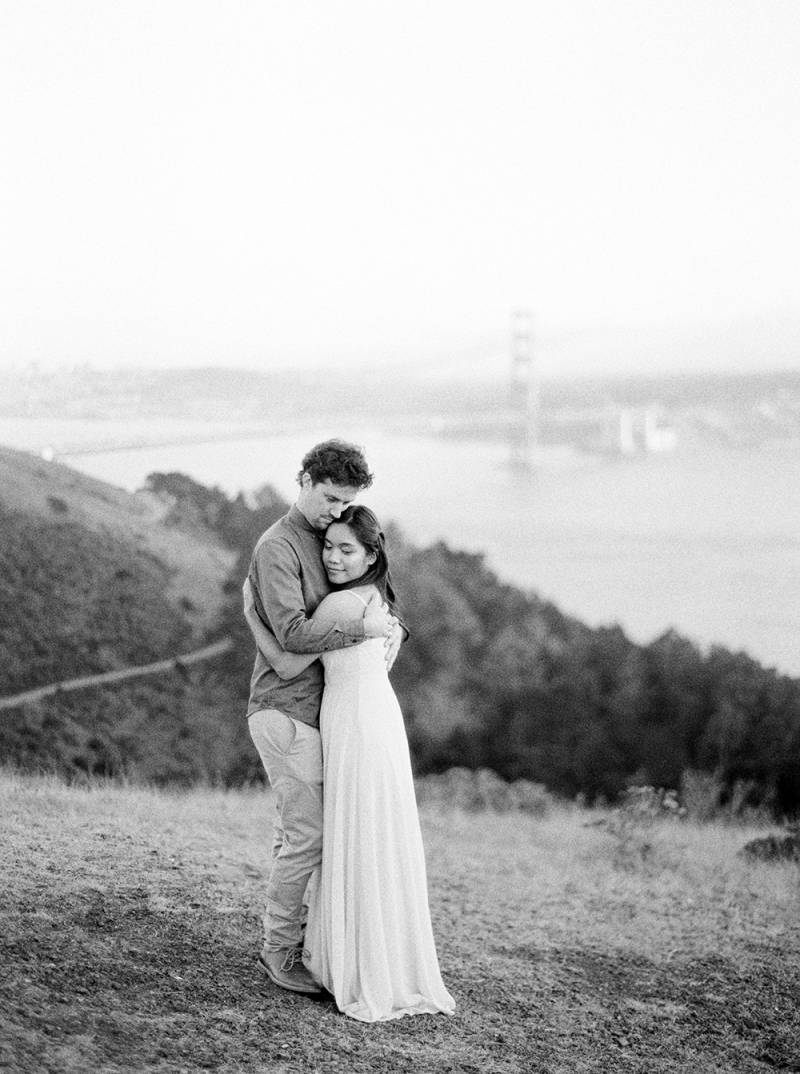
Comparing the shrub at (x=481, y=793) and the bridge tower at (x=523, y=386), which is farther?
the bridge tower at (x=523, y=386)

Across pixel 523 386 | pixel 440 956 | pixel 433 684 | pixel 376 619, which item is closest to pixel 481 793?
pixel 433 684

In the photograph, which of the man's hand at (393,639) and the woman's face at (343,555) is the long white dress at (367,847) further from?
the woman's face at (343,555)

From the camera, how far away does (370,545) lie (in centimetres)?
393

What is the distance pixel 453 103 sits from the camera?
1289 centimetres

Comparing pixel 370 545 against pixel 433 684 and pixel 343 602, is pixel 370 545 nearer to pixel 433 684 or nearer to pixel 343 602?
pixel 343 602

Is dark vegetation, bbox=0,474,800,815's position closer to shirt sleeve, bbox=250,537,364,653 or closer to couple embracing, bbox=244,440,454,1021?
couple embracing, bbox=244,440,454,1021

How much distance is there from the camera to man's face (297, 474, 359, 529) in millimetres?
3836

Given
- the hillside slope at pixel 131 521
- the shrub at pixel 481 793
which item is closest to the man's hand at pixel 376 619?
the shrub at pixel 481 793

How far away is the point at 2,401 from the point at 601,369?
6285 millimetres

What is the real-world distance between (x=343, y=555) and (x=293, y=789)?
0.75m

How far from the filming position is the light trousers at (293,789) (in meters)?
3.97

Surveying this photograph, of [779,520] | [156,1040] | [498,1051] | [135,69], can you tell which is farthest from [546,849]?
[135,69]

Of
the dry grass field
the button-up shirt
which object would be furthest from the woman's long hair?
the dry grass field

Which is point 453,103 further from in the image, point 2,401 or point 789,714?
point 789,714
